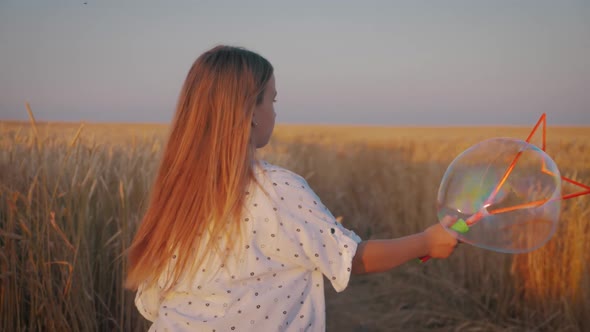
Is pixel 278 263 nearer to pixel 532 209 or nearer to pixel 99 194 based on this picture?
pixel 532 209

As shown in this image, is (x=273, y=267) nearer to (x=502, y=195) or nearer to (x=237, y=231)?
(x=237, y=231)

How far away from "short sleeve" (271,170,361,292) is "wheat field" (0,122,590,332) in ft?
2.98

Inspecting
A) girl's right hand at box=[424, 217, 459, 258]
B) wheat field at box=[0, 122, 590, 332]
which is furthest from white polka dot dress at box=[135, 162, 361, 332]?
wheat field at box=[0, 122, 590, 332]

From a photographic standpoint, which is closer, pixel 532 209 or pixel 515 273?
pixel 532 209

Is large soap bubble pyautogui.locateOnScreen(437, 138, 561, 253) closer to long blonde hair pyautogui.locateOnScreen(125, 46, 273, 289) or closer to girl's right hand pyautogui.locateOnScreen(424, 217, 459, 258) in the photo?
girl's right hand pyautogui.locateOnScreen(424, 217, 459, 258)

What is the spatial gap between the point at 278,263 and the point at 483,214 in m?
0.52

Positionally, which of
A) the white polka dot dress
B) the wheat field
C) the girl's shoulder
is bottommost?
the wheat field

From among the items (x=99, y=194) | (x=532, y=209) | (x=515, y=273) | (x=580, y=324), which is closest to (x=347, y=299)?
(x=515, y=273)

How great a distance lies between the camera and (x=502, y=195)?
1.39 m

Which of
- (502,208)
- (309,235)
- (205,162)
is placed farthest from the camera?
(502,208)

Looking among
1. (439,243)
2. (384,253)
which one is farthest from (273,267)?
(439,243)

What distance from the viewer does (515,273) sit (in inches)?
120

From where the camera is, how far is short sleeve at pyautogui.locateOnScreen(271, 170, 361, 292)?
1.14 metres

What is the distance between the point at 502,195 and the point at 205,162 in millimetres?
737
